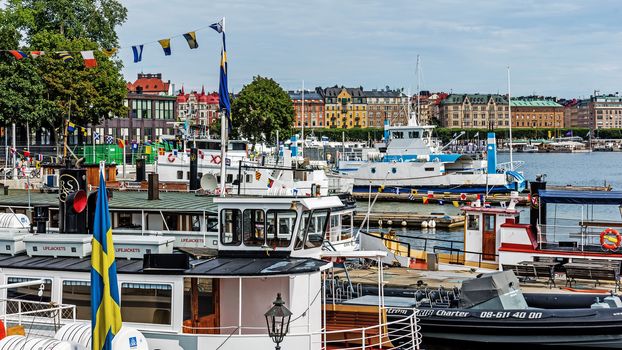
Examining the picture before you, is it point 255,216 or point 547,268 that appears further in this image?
point 547,268

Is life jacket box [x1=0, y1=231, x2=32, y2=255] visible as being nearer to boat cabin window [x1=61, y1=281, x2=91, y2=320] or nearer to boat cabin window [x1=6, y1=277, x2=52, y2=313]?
boat cabin window [x1=6, y1=277, x2=52, y2=313]

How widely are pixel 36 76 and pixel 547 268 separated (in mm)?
49480

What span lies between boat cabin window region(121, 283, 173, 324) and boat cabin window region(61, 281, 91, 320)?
1.05m

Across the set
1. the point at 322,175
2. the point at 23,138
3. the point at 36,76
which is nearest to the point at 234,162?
the point at 322,175

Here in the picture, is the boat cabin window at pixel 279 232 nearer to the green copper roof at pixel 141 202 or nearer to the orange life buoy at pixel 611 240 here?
the green copper roof at pixel 141 202

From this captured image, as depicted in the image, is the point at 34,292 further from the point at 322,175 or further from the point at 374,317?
the point at 322,175

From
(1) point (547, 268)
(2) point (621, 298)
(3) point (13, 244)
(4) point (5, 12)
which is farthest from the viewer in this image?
(4) point (5, 12)

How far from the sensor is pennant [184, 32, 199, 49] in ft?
91.2

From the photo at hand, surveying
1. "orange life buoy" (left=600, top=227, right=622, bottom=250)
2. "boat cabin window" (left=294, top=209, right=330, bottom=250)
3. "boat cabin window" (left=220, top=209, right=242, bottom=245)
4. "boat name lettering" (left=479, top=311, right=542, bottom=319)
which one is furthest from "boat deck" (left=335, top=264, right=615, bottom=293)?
"boat cabin window" (left=220, top=209, right=242, bottom=245)

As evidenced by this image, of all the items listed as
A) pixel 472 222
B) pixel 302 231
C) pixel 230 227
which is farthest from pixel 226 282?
pixel 472 222

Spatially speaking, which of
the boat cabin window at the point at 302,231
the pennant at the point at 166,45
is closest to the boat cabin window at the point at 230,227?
the boat cabin window at the point at 302,231

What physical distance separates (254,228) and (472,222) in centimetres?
1548

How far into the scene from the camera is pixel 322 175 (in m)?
48.8

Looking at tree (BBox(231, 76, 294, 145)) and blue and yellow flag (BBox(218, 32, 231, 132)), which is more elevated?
tree (BBox(231, 76, 294, 145))
